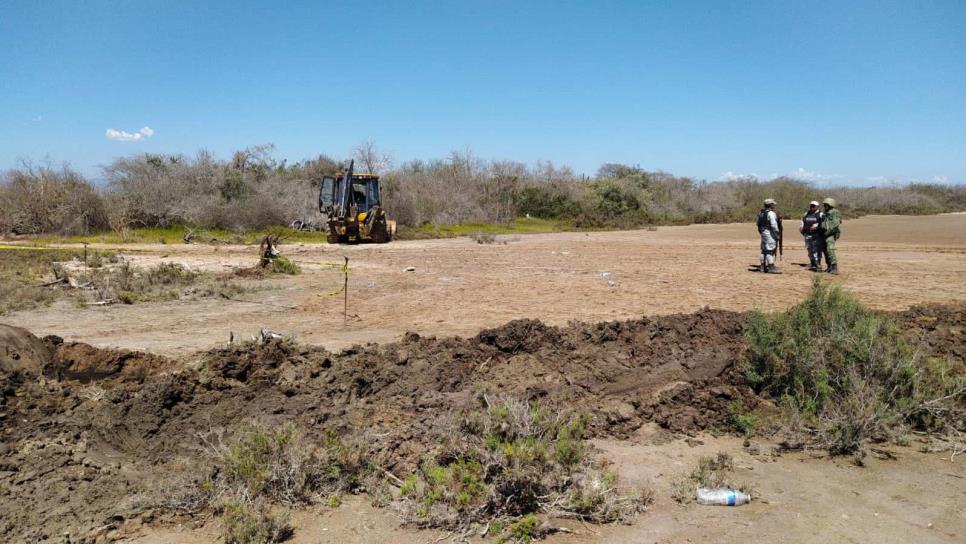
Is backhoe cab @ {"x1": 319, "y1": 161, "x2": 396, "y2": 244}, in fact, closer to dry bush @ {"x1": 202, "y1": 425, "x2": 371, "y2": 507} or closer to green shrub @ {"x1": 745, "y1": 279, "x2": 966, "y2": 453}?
green shrub @ {"x1": 745, "y1": 279, "x2": 966, "y2": 453}

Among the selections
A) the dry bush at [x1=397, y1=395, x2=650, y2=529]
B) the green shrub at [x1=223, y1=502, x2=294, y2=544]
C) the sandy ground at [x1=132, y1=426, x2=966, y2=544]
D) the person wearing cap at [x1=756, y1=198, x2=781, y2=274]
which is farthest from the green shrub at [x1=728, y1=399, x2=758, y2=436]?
Result: the person wearing cap at [x1=756, y1=198, x2=781, y2=274]

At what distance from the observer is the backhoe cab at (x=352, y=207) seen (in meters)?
27.0

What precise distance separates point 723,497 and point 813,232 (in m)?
14.5

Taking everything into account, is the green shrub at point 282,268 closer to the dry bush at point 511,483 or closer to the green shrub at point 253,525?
the dry bush at point 511,483

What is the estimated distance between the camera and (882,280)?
15898 mm

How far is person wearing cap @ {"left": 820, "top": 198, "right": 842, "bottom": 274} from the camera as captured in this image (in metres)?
16.6

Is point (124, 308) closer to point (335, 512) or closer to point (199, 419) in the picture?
point (199, 419)

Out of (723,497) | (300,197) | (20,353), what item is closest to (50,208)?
(300,197)

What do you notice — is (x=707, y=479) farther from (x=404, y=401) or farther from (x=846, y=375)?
(x=404, y=401)

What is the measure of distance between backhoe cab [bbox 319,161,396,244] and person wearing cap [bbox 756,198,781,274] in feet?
50.6

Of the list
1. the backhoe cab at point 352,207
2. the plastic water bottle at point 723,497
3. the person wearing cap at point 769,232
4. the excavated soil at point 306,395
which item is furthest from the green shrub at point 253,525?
the backhoe cab at point 352,207

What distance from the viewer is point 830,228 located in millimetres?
16641

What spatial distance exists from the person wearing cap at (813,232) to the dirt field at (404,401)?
157 inches

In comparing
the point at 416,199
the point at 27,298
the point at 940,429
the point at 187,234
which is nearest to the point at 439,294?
the point at 27,298
